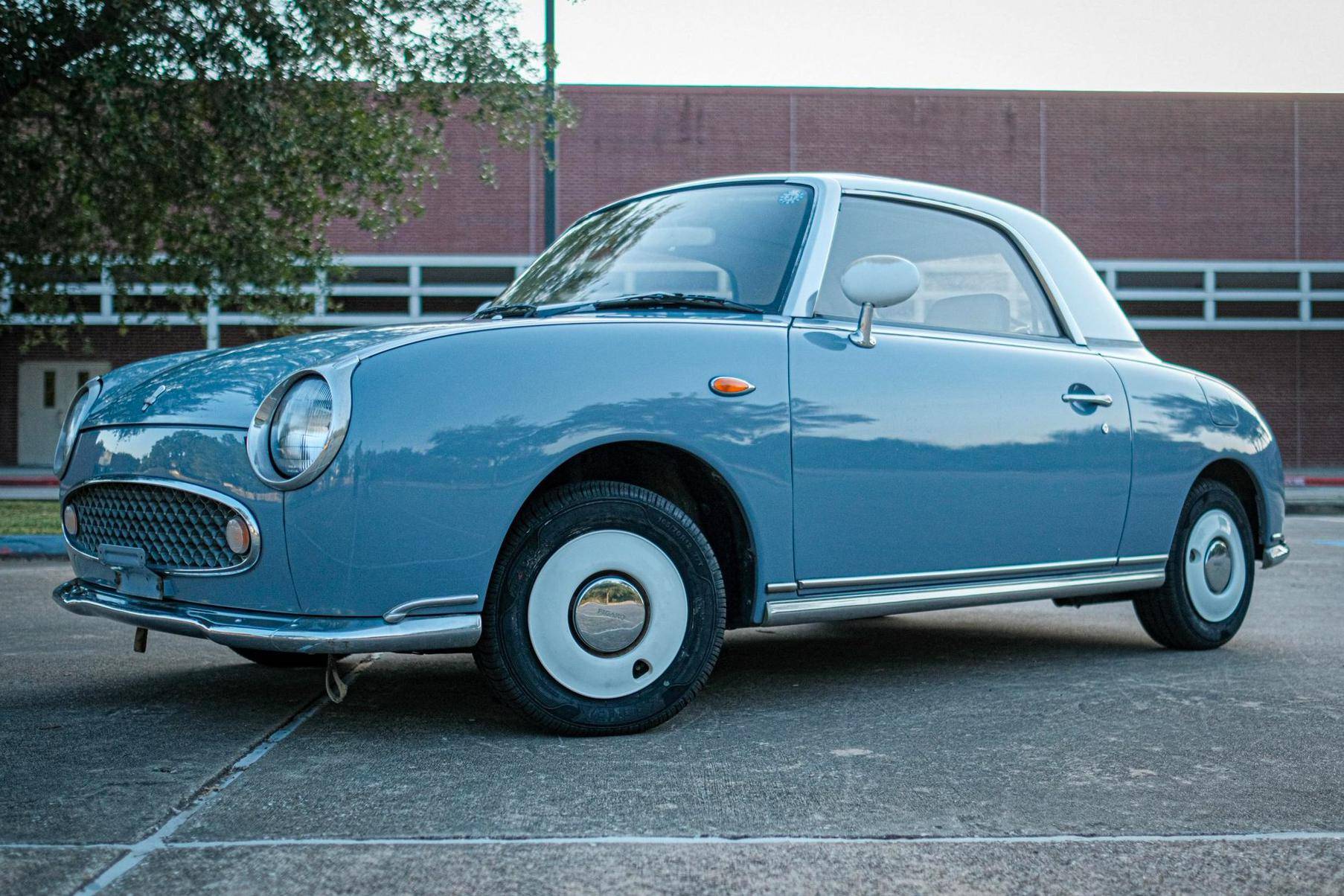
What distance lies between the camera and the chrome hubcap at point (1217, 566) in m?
5.40

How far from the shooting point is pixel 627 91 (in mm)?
25969

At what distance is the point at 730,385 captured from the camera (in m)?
3.83

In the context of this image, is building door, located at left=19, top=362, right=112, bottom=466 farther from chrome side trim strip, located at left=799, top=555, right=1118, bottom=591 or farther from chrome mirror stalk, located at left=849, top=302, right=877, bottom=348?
chrome mirror stalk, located at left=849, top=302, right=877, bottom=348

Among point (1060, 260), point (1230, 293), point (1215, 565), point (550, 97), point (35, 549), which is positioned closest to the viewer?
point (1060, 260)

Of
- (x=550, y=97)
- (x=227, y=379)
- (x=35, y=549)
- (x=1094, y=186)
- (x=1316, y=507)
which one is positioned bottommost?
(x=1316, y=507)

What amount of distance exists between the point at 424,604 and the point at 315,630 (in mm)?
257

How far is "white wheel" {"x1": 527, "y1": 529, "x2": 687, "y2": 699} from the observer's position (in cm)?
354

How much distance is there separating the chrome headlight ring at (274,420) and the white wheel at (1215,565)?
133 inches

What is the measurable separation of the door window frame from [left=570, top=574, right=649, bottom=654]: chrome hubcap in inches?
58.0

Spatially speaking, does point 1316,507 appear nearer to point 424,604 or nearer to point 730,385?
point 730,385

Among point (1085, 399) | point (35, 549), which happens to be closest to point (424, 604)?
point (1085, 399)

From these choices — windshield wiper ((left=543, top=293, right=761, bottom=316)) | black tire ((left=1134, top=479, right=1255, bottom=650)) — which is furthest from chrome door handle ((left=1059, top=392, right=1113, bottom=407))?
windshield wiper ((left=543, top=293, right=761, bottom=316))

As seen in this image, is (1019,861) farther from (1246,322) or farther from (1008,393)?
(1246,322)

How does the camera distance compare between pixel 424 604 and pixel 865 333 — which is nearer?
pixel 424 604
